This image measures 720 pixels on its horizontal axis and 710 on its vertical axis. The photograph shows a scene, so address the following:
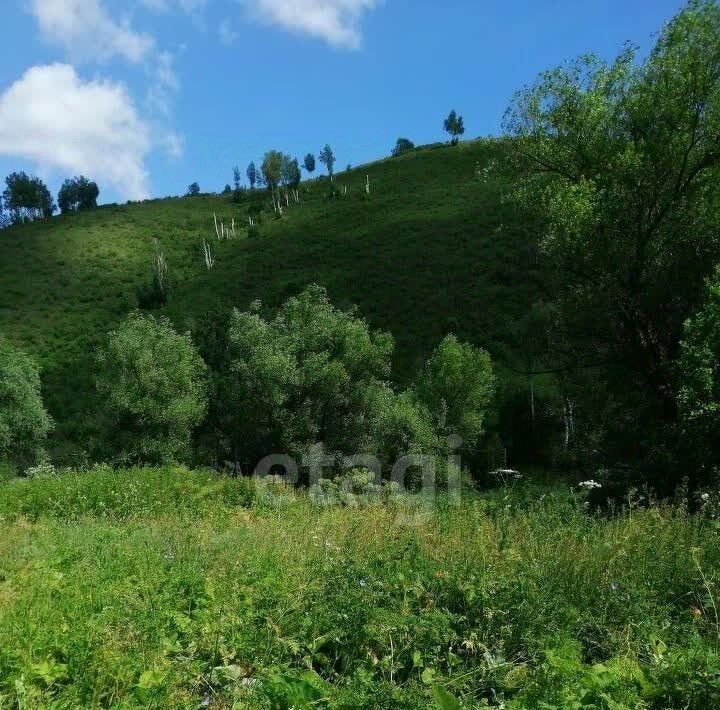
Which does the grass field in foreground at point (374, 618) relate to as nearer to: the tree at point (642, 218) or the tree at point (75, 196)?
the tree at point (642, 218)

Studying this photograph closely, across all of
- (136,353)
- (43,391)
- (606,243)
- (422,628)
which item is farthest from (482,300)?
(422,628)

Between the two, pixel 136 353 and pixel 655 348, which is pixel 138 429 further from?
pixel 655 348

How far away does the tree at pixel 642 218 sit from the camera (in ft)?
41.4

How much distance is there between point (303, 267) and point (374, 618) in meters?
61.6

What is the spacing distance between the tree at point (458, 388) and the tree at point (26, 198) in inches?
4076

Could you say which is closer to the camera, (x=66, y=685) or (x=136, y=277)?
(x=66, y=685)

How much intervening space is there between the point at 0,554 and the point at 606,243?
12.2 meters

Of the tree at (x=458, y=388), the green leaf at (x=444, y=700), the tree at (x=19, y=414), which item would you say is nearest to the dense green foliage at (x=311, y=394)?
the tree at (x=458, y=388)

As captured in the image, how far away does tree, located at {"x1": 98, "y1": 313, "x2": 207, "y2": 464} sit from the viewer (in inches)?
1088

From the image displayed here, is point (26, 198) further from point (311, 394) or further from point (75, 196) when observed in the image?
point (311, 394)

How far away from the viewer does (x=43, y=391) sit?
46125 millimetres

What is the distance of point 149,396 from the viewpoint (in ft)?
90.8

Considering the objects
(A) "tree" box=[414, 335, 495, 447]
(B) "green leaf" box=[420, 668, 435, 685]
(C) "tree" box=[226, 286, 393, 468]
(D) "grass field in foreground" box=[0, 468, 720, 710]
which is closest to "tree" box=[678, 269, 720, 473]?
(D) "grass field in foreground" box=[0, 468, 720, 710]

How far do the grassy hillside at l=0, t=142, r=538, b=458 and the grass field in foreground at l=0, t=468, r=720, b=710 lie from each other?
3379 centimetres
